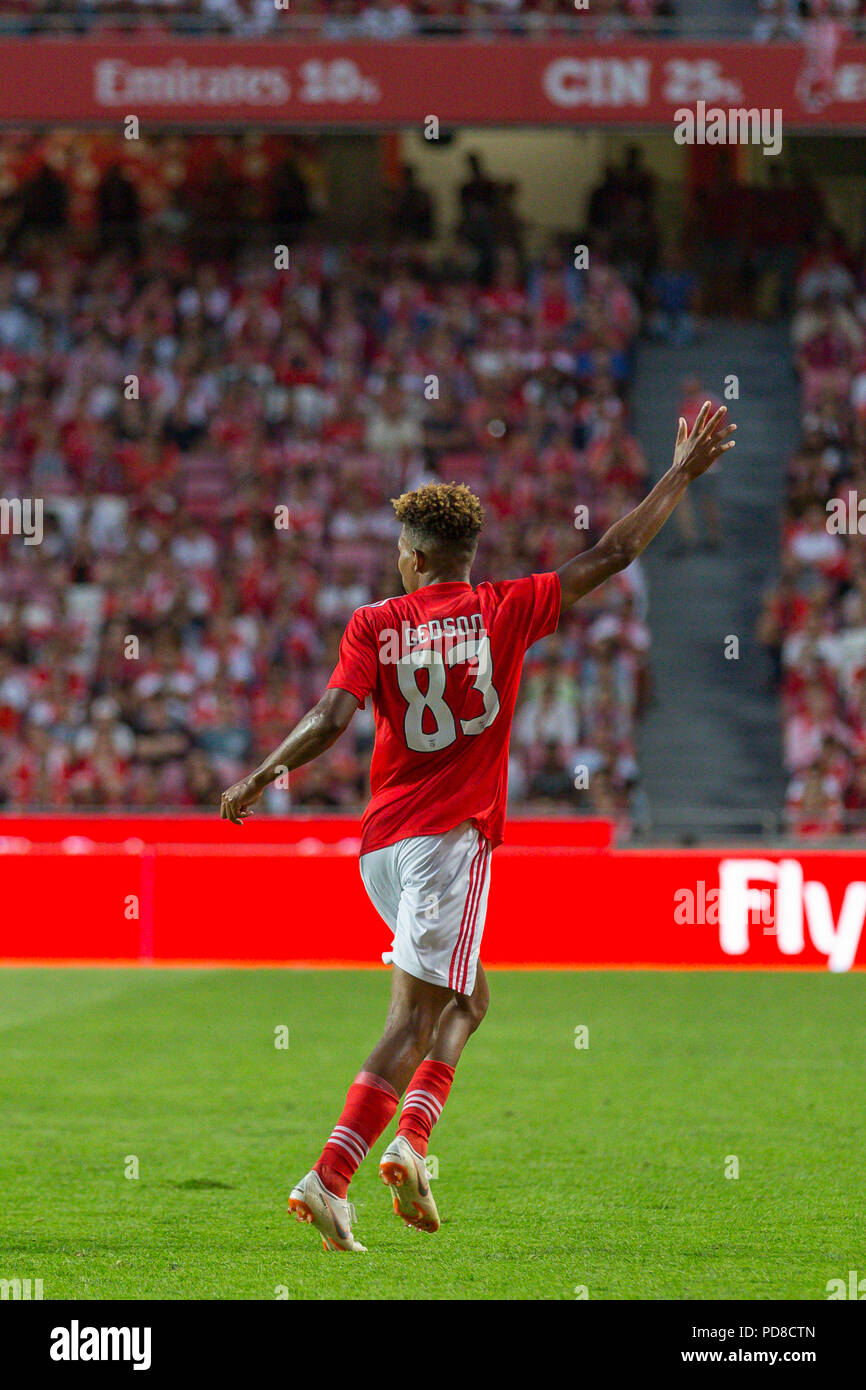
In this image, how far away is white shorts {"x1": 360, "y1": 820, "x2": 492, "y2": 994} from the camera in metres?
5.39

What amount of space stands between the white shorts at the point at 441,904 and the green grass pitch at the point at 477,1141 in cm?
89

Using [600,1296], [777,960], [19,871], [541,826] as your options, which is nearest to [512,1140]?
[600,1296]

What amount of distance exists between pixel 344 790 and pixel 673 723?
391 cm

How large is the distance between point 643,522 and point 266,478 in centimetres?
1498

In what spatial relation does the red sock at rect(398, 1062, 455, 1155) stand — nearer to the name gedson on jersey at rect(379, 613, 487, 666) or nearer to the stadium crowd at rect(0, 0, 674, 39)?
the name gedson on jersey at rect(379, 613, 487, 666)

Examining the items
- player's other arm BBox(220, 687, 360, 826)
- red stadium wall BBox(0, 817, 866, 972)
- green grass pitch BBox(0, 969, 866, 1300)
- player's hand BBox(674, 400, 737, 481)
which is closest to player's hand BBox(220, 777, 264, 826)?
player's other arm BBox(220, 687, 360, 826)

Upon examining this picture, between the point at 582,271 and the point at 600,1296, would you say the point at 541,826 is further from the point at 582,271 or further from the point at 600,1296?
the point at 600,1296

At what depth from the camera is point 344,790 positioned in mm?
17578

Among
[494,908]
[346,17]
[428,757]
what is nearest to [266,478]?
[346,17]

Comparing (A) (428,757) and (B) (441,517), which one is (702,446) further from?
(A) (428,757)

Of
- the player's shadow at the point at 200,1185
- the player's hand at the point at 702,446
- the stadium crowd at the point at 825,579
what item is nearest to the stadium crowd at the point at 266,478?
the stadium crowd at the point at 825,579

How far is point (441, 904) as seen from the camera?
213 inches

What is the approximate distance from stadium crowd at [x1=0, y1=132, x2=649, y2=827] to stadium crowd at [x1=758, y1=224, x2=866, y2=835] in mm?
1615

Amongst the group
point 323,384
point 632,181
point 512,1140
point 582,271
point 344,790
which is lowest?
point 512,1140
